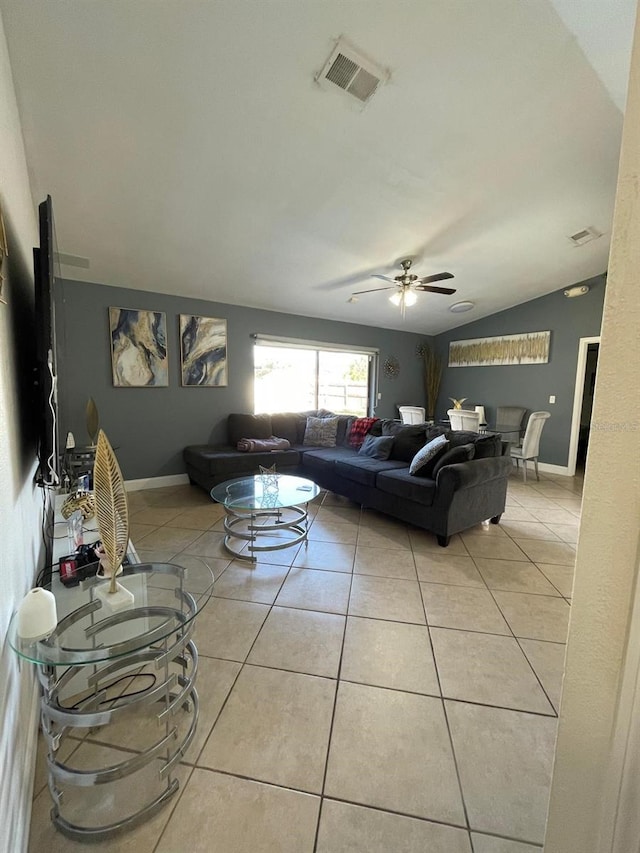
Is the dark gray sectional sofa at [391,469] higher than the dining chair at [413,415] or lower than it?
lower

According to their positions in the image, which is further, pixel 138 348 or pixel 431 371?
pixel 431 371

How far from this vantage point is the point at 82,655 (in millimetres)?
950

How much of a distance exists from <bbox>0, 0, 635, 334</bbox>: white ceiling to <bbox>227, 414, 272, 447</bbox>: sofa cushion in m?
1.83

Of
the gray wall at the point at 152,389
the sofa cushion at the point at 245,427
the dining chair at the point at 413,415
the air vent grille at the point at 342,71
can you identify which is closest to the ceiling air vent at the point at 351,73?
the air vent grille at the point at 342,71

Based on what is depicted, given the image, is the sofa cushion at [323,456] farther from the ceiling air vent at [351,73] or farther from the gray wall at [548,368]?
the gray wall at [548,368]

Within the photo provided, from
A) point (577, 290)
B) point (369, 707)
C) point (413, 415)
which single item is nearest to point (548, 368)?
point (577, 290)

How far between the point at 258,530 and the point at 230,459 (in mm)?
1282

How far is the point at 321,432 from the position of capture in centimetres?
487

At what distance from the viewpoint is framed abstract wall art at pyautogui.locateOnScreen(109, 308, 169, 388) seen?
394cm

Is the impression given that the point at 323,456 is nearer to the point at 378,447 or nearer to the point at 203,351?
the point at 378,447

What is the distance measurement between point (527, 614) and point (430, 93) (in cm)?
304

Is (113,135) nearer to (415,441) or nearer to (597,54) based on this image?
(597,54)

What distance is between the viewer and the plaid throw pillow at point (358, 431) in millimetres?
4438

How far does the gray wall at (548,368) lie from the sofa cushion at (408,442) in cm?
292
